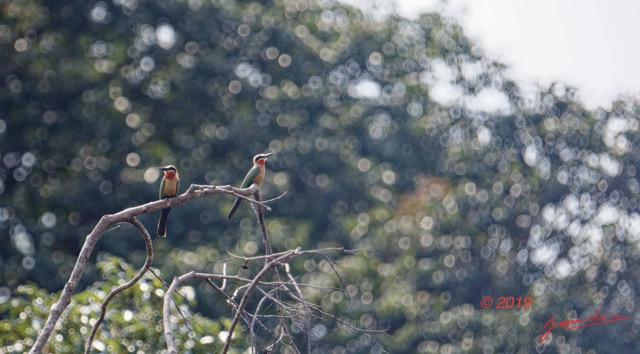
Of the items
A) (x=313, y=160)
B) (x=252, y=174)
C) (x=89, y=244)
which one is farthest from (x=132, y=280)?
(x=313, y=160)

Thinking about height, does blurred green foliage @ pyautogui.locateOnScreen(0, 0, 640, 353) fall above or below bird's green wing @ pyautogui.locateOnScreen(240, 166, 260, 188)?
below

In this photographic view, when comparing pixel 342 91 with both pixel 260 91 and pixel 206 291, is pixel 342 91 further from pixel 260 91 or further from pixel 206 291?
pixel 206 291

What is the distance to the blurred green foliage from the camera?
43.2ft

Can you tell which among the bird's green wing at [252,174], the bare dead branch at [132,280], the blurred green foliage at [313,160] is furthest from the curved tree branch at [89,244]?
the blurred green foliage at [313,160]

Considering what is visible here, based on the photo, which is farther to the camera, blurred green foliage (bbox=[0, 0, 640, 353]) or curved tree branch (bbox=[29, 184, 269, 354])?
blurred green foliage (bbox=[0, 0, 640, 353])

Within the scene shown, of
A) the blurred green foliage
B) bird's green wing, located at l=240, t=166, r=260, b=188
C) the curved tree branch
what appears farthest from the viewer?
the blurred green foliage

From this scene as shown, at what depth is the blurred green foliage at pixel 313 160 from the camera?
518 inches

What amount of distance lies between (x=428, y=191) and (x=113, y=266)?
8.81 m

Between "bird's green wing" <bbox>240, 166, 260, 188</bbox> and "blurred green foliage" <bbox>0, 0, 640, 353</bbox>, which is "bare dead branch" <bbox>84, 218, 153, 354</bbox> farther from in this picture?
"blurred green foliage" <bbox>0, 0, 640, 353</bbox>

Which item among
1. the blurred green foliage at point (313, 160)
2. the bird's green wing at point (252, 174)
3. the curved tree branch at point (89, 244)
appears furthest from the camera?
the blurred green foliage at point (313, 160)

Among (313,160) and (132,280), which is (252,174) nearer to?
(132,280)

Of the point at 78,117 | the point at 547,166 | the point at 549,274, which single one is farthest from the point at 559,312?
the point at 78,117

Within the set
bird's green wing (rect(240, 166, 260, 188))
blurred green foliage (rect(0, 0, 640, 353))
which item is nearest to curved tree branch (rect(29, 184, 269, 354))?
bird's green wing (rect(240, 166, 260, 188))

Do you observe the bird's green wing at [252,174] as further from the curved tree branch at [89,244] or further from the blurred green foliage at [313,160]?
the blurred green foliage at [313,160]
